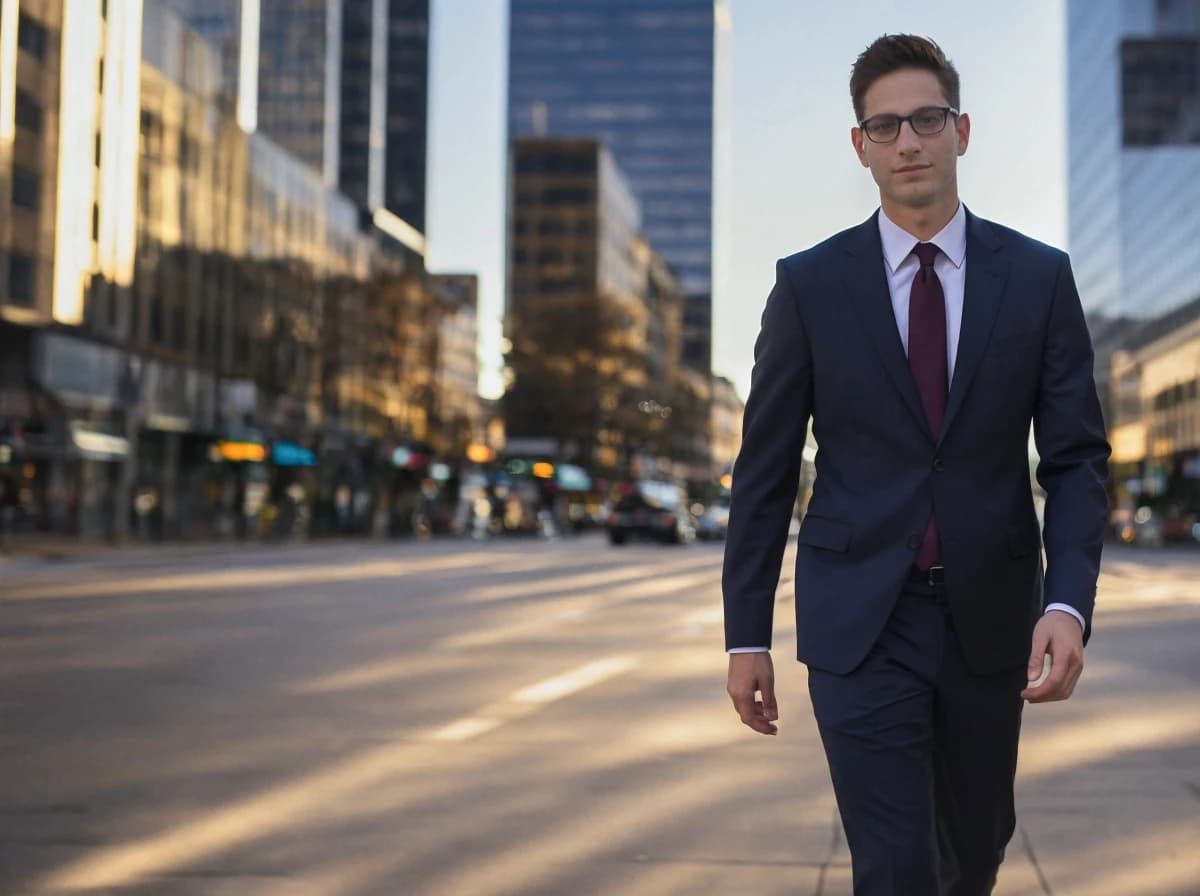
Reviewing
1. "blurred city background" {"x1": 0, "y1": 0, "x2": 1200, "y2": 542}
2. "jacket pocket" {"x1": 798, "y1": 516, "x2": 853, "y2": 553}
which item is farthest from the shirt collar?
"blurred city background" {"x1": 0, "y1": 0, "x2": 1200, "y2": 542}

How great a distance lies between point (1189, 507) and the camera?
8956 cm

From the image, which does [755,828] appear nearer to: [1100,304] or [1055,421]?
[1055,421]

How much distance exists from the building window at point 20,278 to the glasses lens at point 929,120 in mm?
46513

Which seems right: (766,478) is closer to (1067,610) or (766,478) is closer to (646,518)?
(1067,610)

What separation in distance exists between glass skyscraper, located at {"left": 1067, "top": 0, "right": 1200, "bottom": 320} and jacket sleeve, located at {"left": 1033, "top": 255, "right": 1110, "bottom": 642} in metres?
93.0

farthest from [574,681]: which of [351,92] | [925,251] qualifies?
[351,92]

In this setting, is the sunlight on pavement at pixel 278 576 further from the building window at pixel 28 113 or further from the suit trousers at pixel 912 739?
the suit trousers at pixel 912 739

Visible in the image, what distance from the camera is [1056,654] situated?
323 cm

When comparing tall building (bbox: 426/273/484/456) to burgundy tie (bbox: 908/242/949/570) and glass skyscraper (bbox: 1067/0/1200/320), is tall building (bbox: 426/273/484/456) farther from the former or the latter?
burgundy tie (bbox: 908/242/949/570)

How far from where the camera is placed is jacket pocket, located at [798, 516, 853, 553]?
339 centimetres

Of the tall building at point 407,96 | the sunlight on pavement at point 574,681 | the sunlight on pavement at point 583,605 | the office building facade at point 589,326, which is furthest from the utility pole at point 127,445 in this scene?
the tall building at point 407,96

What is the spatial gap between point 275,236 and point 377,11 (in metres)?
86.0

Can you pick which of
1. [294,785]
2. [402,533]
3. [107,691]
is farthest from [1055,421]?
[402,533]

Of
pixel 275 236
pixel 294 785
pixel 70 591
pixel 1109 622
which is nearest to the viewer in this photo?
pixel 294 785
